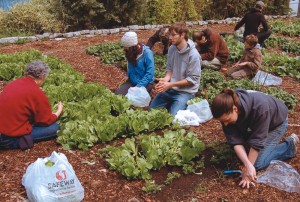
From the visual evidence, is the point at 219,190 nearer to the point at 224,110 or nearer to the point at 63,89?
the point at 224,110

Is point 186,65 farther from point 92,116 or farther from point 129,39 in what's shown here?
point 92,116

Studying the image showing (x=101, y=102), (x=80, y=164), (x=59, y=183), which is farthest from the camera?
(x=101, y=102)

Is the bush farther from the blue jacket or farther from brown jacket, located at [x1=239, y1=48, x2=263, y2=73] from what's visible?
brown jacket, located at [x1=239, y1=48, x2=263, y2=73]

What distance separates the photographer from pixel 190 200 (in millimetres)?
3836

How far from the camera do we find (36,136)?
5012mm

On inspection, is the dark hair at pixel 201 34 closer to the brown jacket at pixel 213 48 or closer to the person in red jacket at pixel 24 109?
the brown jacket at pixel 213 48

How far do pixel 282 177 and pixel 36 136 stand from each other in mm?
3085

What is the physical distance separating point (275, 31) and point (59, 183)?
34.2 ft

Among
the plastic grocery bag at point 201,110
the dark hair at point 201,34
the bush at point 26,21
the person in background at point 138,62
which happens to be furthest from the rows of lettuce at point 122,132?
the bush at point 26,21

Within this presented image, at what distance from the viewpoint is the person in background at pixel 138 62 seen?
6.29 meters

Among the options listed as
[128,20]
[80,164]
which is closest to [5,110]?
[80,164]

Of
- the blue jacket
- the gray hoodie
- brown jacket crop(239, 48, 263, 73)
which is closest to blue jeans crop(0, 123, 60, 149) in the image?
the blue jacket

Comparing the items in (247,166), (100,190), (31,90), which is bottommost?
(100,190)

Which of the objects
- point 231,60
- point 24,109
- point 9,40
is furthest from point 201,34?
point 9,40
